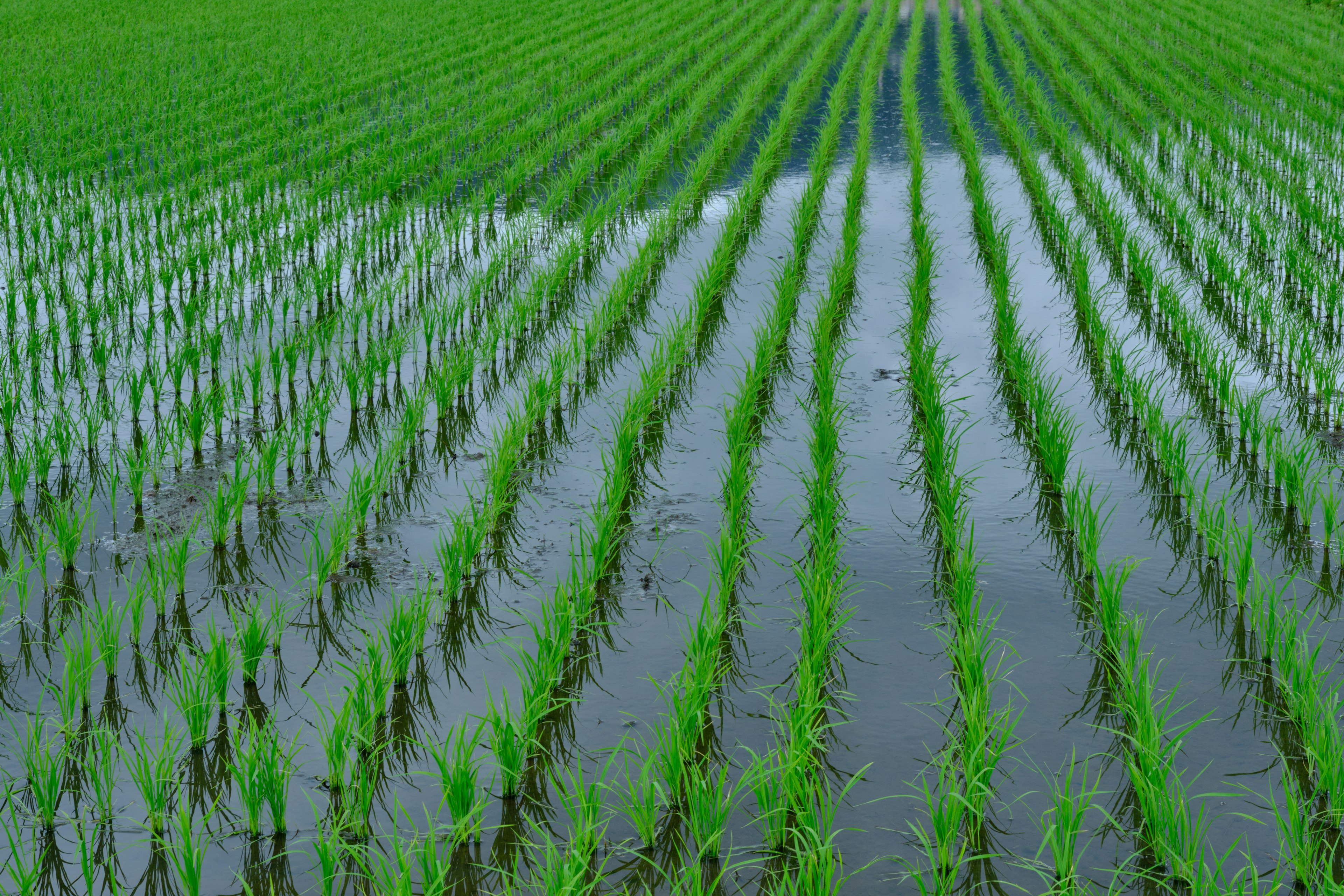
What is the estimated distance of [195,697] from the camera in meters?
2.78

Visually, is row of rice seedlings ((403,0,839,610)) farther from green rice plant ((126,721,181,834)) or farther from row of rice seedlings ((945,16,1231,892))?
row of rice seedlings ((945,16,1231,892))

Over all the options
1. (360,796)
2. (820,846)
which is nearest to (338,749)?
(360,796)

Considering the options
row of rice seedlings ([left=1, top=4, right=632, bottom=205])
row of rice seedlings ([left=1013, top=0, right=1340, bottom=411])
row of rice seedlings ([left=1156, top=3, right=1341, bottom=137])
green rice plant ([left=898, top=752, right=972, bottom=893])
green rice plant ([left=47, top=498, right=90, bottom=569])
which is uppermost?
row of rice seedlings ([left=1156, top=3, right=1341, bottom=137])

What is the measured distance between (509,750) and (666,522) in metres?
1.60

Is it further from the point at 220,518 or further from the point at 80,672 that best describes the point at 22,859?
the point at 220,518

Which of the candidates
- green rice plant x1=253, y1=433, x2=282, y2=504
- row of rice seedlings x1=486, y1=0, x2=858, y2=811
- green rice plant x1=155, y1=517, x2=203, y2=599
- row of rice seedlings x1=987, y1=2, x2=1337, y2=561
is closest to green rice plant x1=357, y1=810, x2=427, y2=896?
row of rice seedlings x1=486, y1=0, x2=858, y2=811

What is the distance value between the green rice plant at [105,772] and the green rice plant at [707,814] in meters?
1.23

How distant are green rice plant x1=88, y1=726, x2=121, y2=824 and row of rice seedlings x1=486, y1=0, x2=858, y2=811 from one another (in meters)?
0.88

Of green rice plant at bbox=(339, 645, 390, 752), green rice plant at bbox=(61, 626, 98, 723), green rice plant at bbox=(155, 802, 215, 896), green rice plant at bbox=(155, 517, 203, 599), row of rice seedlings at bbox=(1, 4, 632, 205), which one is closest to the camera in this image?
green rice plant at bbox=(155, 802, 215, 896)

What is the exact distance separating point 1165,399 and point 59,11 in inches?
684

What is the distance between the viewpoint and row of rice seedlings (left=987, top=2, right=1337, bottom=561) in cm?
390

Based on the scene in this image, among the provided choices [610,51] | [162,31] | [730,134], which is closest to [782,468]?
[730,134]

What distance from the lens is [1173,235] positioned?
7.47m

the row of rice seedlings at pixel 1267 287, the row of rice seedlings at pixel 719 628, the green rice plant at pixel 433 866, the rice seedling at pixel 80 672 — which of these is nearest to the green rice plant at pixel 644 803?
the row of rice seedlings at pixel 719 628
